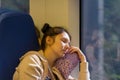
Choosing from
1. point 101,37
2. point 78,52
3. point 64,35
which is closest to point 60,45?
point 64,35

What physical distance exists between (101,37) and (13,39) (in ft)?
2.32

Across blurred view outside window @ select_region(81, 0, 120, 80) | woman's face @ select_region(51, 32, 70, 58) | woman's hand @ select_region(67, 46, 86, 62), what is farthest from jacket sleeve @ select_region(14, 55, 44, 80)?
blurred view outside window @ select_region(81, 0, 120, 80)

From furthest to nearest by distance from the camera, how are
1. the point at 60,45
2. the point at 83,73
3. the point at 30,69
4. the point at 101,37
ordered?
the point at 101,37
the point at 83,73
the point at 60,45
the point at 30,69

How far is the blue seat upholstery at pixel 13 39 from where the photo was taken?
157cm

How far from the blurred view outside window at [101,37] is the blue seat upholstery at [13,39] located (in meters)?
0.49

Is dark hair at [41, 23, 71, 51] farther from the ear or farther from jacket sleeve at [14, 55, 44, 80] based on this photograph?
jacket sleeve at [14, 55, 44, 80]

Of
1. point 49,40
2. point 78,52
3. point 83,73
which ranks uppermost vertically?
point 49,40

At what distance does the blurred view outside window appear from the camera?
197cm

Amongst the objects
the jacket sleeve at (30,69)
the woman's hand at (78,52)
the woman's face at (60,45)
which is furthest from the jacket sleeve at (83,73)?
the jacket sleeve at (30,69)

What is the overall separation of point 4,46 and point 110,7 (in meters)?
0.84

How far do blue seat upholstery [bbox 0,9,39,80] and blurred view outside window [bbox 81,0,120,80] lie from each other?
49 centimetres

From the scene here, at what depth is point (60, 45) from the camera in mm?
1724

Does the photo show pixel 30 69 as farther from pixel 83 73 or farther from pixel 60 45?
pixel 83 73

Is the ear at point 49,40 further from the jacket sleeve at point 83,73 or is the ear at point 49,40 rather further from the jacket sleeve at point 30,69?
the jacket sleeve at point 83,73
